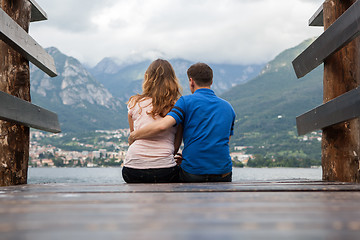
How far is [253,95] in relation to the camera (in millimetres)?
168000

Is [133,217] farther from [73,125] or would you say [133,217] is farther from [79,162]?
[73,125]

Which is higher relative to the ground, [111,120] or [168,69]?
[111,120]

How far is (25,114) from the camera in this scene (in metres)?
3.50

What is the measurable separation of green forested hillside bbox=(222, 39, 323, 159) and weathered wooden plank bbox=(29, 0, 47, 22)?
105634mm

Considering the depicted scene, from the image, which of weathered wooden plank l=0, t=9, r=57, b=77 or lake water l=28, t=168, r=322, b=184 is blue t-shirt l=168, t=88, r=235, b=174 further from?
lake water l=28, t=168, r=322, b=184

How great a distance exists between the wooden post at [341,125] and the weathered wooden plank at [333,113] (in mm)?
174

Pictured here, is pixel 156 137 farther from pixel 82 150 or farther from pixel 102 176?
pixel 82 150

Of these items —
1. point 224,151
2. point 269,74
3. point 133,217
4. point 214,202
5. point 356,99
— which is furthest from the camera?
point 269,74

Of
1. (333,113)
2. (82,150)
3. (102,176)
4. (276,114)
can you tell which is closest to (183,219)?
(333,113)

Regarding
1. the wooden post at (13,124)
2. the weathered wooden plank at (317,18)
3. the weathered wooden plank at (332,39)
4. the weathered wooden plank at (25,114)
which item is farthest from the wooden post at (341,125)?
the wooden post at (13,124)

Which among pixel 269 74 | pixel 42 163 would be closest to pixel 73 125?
pixel 42 163

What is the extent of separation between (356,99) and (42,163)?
132132 mm

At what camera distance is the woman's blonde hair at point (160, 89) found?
13.0 ft

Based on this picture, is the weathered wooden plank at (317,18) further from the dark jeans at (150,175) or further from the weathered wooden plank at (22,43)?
the weathered wooden plank at (22,43)
